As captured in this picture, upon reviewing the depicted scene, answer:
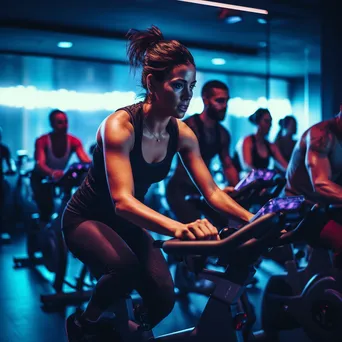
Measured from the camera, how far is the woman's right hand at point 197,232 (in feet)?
5.42

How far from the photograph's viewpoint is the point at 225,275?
199cm

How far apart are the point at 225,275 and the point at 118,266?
0.41 metres

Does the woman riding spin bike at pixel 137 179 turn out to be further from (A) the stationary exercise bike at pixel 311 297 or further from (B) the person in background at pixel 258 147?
(B) the person in background at pixel 258 147

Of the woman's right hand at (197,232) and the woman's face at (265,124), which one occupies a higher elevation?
the woman's face at (265,124)

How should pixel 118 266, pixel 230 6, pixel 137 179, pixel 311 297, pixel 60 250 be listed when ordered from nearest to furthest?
1. pixel 118 266
2. pixel 137 179
3. pixel 311 297
4. pixel 60 250
5. pixel 230 6

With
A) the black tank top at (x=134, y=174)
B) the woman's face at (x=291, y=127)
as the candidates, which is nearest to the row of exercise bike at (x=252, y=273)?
the black tank top at (x=134, y=174)

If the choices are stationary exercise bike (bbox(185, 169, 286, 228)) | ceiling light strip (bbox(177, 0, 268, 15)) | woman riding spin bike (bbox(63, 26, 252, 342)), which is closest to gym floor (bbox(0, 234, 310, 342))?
stationary exercise bike (bbox(185, 169, 286, 228))

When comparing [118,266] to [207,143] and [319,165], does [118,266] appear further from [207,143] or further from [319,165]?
[207,143]

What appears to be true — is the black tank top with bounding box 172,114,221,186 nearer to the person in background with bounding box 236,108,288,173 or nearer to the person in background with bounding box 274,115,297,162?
the person in background with bounding box 236,108,288,173

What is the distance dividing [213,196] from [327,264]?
1.18m

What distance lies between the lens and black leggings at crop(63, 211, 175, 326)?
6.95ft

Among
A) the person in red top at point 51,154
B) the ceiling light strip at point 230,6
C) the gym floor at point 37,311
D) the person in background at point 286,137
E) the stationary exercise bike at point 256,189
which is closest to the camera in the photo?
the stationary exercise bike at point 256,189

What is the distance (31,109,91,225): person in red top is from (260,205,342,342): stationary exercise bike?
2.74 meters

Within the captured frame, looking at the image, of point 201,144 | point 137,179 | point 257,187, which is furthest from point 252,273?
point 201,144
